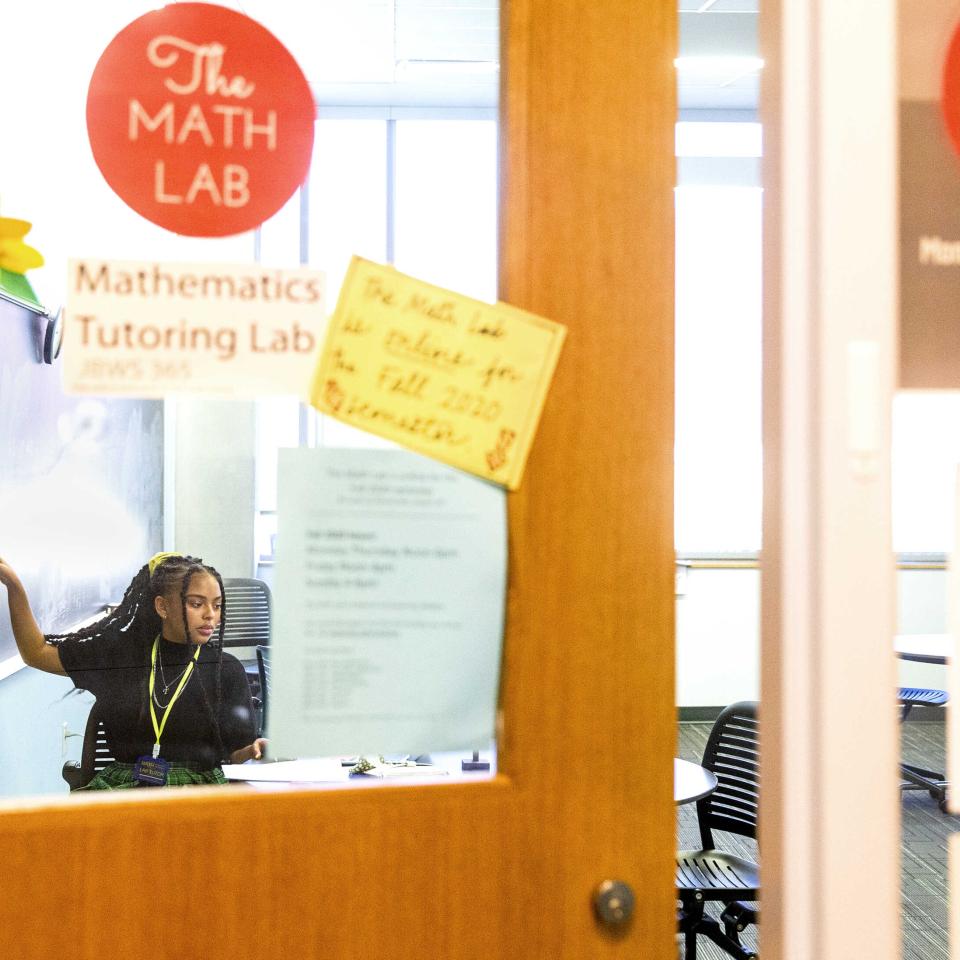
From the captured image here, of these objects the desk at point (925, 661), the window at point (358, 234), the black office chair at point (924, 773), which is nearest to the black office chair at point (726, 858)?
the desk at point (925, 661)

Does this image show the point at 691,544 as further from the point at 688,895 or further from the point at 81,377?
the point at 81,377

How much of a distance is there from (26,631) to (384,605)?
852mm

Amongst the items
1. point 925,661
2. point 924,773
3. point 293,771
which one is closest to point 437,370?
point 293,771

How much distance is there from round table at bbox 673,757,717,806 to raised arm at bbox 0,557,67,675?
1.69 metres

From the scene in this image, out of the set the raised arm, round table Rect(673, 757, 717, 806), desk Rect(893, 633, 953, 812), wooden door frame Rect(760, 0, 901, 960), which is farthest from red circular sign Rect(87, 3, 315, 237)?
desk Rect(893, 633, 953, 812)

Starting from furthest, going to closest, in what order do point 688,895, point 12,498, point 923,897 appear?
1. point 923,897
2. point 688,895
3. point 12,498

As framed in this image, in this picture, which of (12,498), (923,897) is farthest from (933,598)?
(12,498)

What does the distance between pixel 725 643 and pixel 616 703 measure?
5.59m

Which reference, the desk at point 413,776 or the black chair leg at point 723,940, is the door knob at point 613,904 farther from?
the black chair leg at point 723,940

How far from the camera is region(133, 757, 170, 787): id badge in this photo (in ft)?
3.45

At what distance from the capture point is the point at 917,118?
764mm

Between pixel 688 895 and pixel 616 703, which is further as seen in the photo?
pixel 688 895

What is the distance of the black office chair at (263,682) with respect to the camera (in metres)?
0.78

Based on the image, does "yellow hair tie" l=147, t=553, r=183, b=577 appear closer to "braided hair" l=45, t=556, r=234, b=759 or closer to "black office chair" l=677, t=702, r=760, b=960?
"braided hair" l=45, t=556, r=234, b=759
